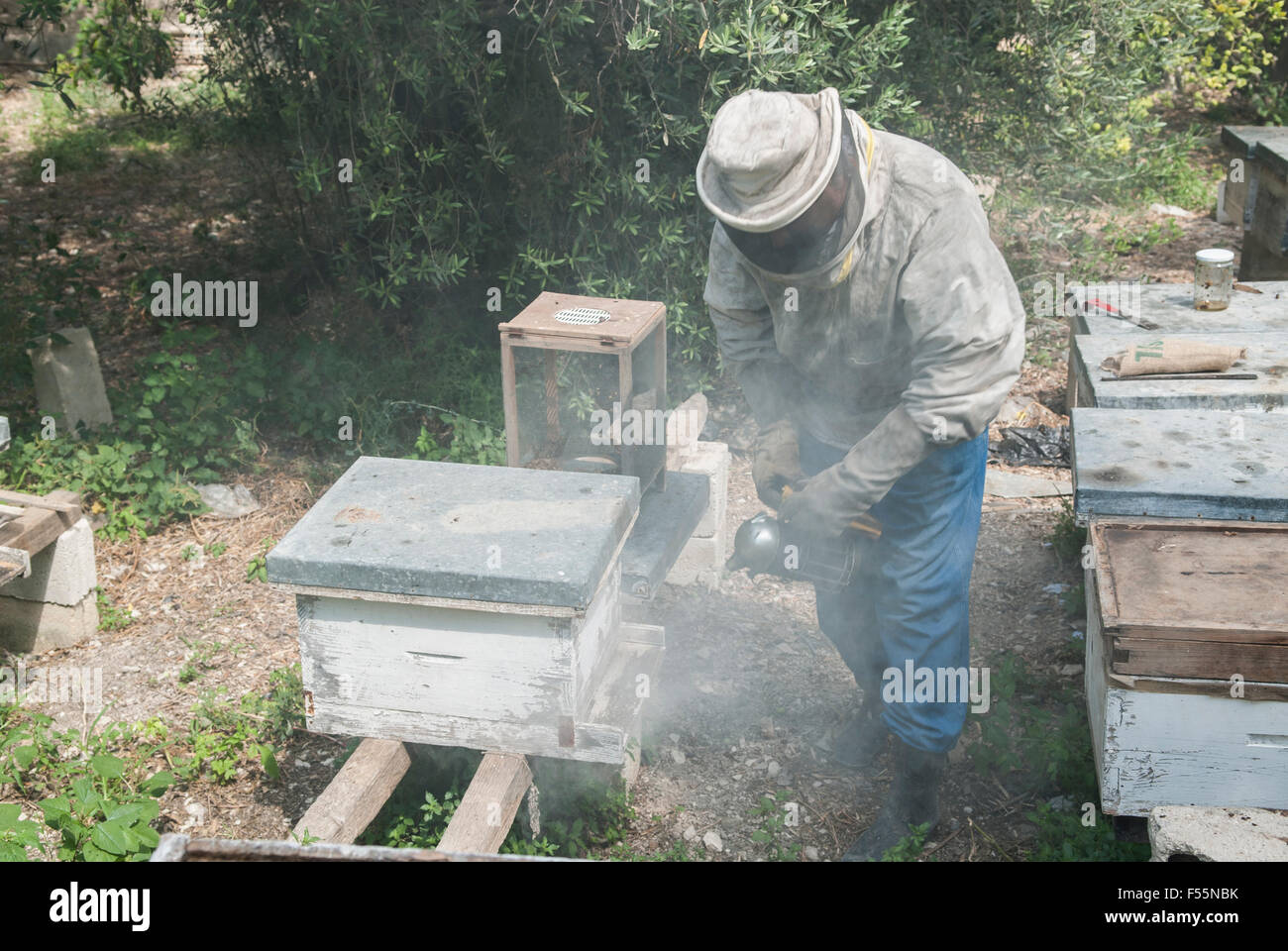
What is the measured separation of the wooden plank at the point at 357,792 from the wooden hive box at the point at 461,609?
0.18 ft

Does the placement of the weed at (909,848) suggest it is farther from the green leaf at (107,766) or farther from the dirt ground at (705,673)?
the green leaf at (107,766)

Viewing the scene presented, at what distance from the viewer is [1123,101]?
5.78m

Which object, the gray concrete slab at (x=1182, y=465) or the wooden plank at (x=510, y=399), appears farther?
the wooden plank at (x=510, y=399)

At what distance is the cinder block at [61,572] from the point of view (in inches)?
159

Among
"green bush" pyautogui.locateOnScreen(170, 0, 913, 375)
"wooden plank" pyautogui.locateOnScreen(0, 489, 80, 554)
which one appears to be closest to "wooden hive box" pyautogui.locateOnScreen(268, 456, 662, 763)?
"wooden plank" pyautogui.locateOnScreen(0, 489, 80, 554)

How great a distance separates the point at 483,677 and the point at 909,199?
4.87 feet

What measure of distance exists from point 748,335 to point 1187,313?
2247 mm

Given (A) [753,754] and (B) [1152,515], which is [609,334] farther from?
(B) [1152,515]

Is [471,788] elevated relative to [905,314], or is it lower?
lower

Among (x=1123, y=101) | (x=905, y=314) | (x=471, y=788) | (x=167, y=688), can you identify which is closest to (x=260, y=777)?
(x=167, y=688)

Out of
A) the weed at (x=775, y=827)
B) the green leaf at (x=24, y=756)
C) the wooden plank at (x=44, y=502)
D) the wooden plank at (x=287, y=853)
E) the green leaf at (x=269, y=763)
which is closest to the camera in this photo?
the wooden plank at (x=287, y=853)
